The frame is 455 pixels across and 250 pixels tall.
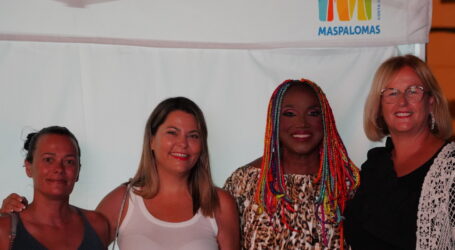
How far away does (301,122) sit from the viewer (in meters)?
2.72

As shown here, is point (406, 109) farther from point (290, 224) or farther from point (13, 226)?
point (13, 226)

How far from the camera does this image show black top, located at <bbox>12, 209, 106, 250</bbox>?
2.22 meters

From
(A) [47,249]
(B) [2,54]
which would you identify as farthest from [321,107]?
(B) [2,54]

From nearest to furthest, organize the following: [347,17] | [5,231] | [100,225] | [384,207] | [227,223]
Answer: [5,231], [384,207], [100,225], [227,223], [347,17]

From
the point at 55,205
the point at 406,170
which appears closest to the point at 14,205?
the point at 55,205

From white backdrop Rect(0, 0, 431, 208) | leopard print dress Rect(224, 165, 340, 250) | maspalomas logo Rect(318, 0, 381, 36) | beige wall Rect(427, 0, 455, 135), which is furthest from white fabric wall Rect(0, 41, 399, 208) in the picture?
leopard print dress Rect(224, 165, 340, 250)

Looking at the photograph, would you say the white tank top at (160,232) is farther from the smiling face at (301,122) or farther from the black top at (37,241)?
the smiling face at (301,122)

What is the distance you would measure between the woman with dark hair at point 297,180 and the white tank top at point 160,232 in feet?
0.95

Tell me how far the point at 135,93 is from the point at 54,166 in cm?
79

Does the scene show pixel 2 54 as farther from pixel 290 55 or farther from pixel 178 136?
pixel 290 55

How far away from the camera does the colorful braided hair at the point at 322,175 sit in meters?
2.68

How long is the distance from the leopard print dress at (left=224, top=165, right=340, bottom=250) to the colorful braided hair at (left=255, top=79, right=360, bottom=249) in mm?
24

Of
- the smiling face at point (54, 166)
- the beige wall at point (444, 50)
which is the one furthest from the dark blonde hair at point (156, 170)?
the beige wall at point (444, 50)

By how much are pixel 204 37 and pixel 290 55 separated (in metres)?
0.49
